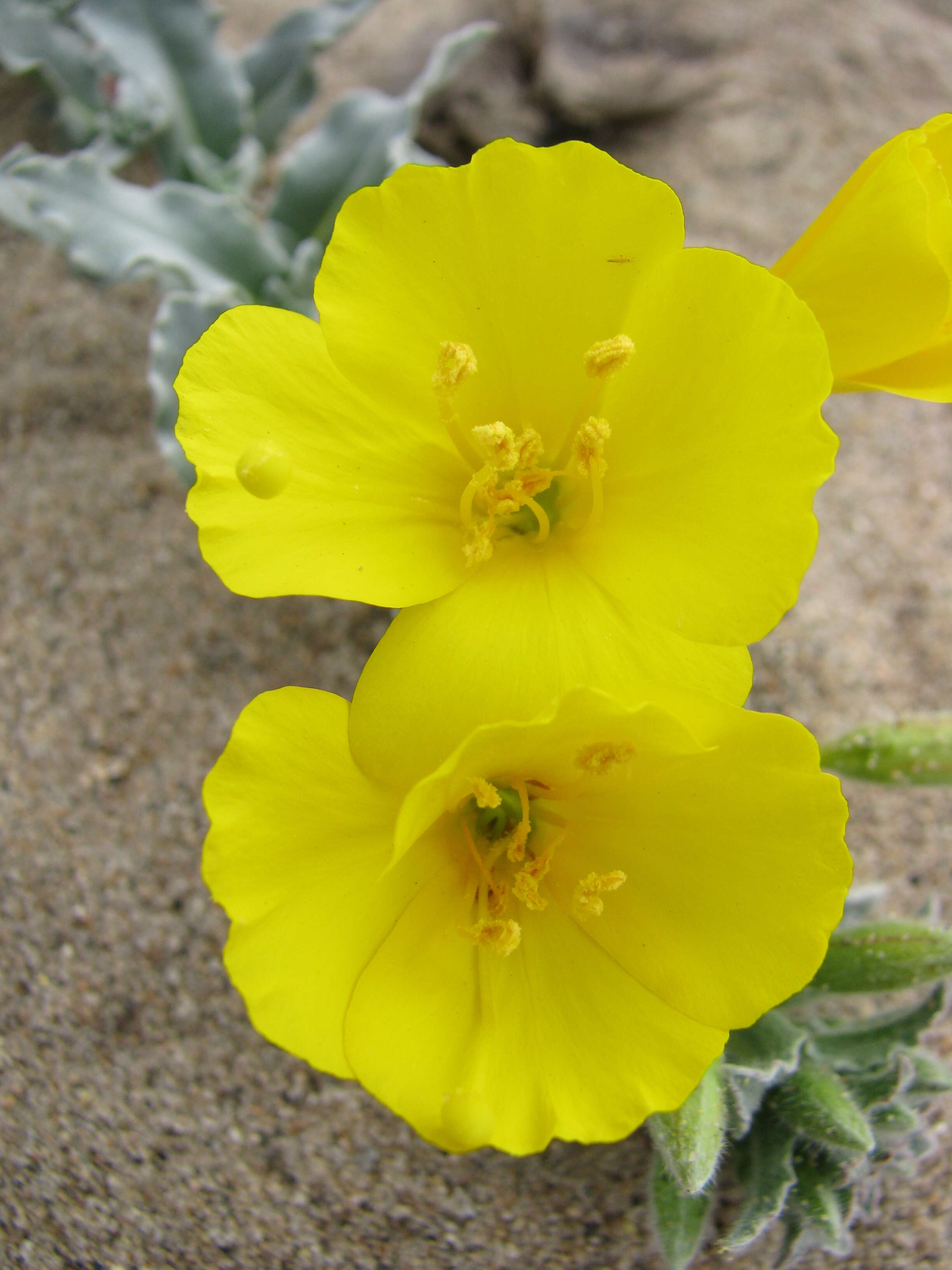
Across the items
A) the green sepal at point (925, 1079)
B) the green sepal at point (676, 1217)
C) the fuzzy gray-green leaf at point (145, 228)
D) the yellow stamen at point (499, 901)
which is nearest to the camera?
the yellow stamen at point (499, 901)

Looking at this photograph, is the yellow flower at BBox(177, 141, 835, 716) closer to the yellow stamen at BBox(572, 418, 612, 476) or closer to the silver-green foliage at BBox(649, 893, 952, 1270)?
the yellow stamen at BBox(572, 418, 612, 476)

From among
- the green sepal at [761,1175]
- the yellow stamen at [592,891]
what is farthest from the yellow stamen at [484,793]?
the green sepal at [761,1175]

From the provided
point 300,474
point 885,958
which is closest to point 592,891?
point 300,474

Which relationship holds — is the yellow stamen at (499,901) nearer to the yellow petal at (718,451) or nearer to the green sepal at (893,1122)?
the yellow petal at (718,451)

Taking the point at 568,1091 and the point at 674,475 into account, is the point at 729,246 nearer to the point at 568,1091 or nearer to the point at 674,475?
the point at 674,475

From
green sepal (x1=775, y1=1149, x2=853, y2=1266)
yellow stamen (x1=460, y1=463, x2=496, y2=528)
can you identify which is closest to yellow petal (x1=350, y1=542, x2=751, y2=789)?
yellow stamen (x1=460, y1=463, x2=496, y2=528)

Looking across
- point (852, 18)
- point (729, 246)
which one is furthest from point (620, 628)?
point (852, 18)
